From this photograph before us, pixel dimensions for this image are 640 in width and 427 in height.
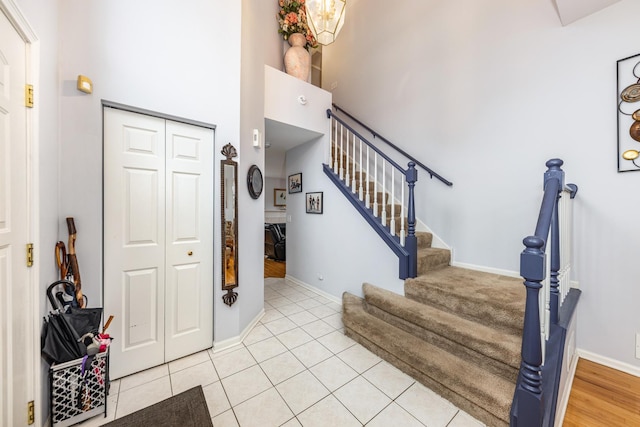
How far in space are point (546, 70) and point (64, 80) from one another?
4.04m

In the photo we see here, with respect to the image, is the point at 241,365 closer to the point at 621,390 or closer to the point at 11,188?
the point at 11,188

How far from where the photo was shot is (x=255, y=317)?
271 cm

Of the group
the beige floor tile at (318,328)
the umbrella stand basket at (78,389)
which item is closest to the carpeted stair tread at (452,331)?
the beige floor tile at (318,328)

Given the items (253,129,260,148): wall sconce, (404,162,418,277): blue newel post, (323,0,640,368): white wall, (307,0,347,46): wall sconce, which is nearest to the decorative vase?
(323,0,640,368): white wall

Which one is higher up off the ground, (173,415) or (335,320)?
(173,415)

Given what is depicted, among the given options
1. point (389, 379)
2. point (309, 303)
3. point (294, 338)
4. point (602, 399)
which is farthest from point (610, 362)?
point (309, 303)

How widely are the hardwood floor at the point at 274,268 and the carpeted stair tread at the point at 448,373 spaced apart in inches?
110

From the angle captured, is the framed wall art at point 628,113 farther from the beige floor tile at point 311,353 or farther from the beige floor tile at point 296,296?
the beige floor tile at point 296,296

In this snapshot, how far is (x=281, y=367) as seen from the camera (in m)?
1.99

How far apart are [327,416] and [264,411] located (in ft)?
1.40

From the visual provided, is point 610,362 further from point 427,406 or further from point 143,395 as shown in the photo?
point 143,395

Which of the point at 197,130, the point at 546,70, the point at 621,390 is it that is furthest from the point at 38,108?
the point at 621,390

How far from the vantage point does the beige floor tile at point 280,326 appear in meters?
2.58

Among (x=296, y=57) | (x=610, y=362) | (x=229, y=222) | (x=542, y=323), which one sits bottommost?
(x=610, y=362)
